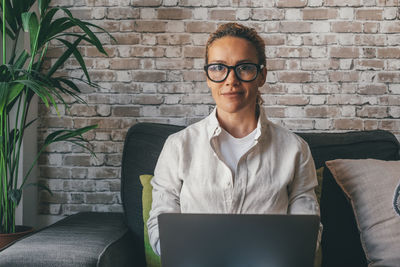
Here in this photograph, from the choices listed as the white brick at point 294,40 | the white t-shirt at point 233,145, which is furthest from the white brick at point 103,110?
the white brick at point 294,40

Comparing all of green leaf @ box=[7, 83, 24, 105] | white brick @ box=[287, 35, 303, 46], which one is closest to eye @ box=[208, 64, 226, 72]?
green leaf @ box=[7, 83, 24, 105]

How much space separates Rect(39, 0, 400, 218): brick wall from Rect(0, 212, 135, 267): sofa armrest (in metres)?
0.56

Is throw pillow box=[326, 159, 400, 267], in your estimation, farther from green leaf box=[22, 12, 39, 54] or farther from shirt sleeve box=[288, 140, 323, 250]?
green leaf box=[22, 12, 39, 54]

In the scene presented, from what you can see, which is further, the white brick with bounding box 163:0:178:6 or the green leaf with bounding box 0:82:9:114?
the white brick with bounding box 163:0:178:6

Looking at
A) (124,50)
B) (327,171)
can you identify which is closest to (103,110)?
(124,50)

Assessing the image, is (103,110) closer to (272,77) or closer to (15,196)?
(15,196)

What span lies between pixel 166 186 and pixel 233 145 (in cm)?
28

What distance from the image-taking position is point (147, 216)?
1.58 metres

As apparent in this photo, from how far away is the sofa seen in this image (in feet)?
4.13

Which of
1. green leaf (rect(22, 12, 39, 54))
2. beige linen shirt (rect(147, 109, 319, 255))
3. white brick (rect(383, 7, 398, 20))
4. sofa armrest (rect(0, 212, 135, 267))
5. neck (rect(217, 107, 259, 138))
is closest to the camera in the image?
sofa armrest (rect(0, 212, 135, 267))

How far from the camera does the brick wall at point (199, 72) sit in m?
2.12

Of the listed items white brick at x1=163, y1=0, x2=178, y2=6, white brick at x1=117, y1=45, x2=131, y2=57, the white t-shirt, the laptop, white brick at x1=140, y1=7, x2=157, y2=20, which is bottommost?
the laptop

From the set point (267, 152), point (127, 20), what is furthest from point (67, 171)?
point (267, 152)

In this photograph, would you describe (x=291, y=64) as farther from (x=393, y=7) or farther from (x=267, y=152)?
(x=267, y=152)
